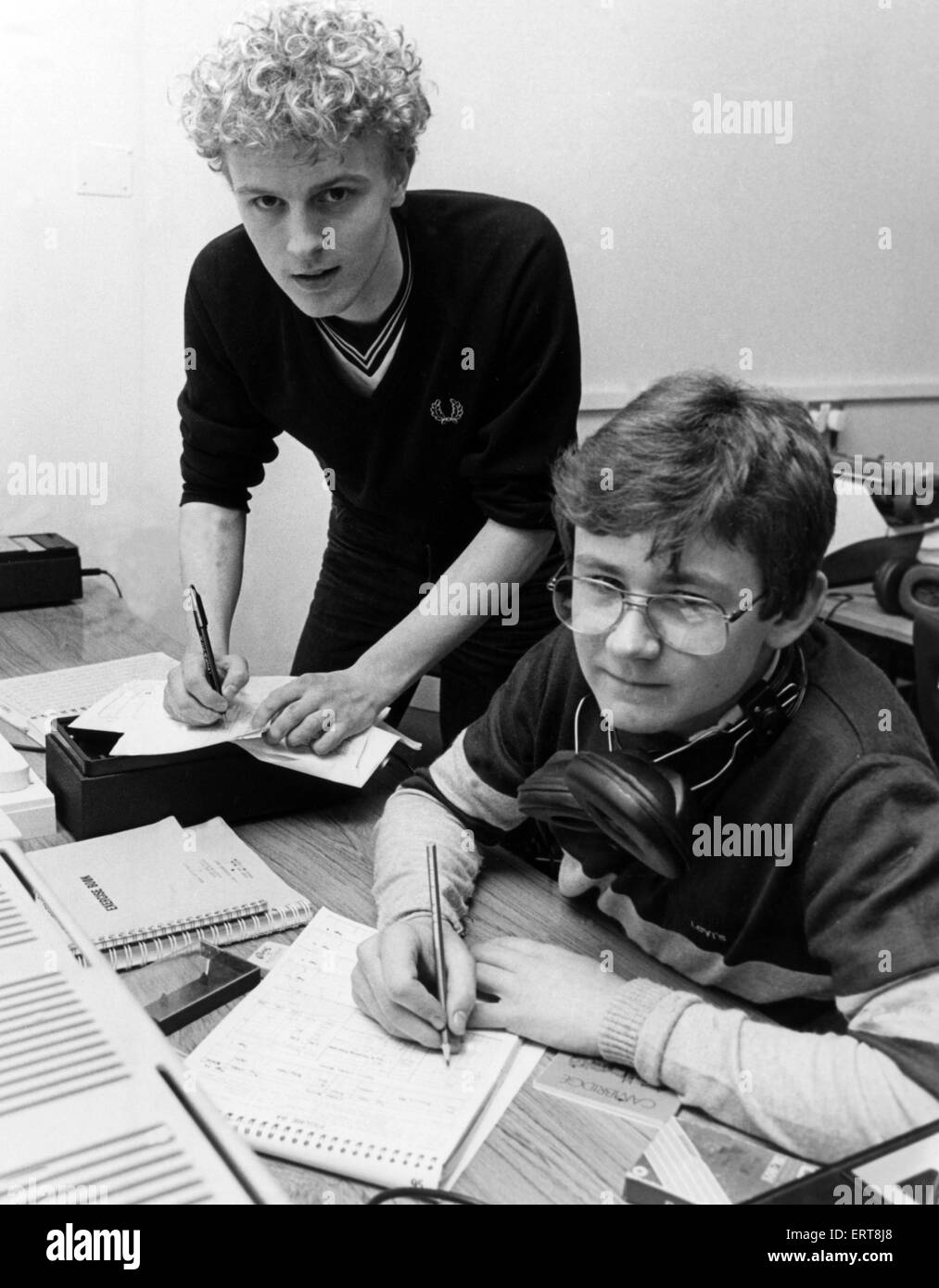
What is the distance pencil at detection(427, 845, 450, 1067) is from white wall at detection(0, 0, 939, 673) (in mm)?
1837

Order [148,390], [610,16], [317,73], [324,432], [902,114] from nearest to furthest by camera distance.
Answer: [317,73]
[324,432]
[148,390]
[610,16]
[902,114]

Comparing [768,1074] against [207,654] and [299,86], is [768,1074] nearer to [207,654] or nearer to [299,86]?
[207,654]

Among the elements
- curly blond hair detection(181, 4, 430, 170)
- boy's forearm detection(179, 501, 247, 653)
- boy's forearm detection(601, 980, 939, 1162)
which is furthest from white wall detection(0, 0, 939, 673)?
boy's forearm detection(601, 980, 939, 1162)

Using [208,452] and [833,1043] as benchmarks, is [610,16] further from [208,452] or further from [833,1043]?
[833,1043]

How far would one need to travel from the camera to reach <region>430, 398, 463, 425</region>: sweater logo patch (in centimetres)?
169

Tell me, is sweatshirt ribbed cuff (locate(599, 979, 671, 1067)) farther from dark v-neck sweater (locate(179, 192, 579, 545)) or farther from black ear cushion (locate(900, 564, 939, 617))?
black ear cushion (locate(900, 564, 939, 617))

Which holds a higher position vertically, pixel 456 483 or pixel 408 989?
pixel 456 483

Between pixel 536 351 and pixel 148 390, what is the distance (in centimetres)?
127

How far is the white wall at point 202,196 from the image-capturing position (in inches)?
95.1

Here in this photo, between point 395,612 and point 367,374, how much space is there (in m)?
0.39

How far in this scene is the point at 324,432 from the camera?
5.79 ft

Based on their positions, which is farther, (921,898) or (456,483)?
(456,483)
